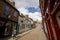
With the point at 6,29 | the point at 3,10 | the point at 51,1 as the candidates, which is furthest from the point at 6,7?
the point at 51,1

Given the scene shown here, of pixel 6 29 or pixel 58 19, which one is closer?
pixel 58 19

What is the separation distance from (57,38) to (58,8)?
4.51ft

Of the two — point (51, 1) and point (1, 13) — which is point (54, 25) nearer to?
point (51, 1)

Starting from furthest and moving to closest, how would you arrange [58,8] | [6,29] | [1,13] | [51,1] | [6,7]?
[6,29]
[6,7]
[1,13]
[51,1]
[58,8]

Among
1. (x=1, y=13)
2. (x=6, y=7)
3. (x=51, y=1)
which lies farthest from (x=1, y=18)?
(x=51, y=1)

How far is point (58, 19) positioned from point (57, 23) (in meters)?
0.27

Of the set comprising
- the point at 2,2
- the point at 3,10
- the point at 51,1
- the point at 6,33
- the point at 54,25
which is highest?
the point at 2,2

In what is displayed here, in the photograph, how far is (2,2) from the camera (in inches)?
739

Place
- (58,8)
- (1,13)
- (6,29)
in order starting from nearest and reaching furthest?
(58,8)
(1,13)
(6,29)

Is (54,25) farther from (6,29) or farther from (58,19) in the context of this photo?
(6,29)

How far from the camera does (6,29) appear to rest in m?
21.4

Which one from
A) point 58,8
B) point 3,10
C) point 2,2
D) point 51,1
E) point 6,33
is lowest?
point 6,33

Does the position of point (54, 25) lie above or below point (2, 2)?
below

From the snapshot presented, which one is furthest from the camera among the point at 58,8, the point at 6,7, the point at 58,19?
the point at 6,7
